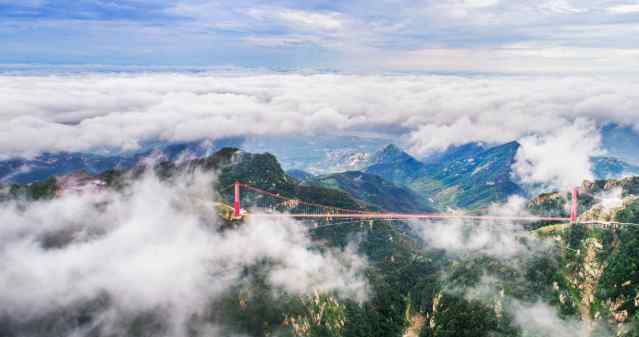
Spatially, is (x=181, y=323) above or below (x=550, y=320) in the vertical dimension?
below

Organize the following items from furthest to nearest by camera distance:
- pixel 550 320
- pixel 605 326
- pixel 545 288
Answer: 1. pixel 545 288
2. pixel 550 320
3. pixel 605 326

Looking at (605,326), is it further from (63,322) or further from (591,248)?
(63,322)

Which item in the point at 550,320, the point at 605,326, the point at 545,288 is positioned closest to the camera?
the point at 605,326

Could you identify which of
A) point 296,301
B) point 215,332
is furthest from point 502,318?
point 215,332

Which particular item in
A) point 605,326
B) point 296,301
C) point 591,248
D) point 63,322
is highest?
point 591,248

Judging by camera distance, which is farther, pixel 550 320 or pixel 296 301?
pixel 296 301

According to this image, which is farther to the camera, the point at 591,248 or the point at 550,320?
the point at 591,248

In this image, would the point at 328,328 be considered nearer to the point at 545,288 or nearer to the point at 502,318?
the point at 502,318

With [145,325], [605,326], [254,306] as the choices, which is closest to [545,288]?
[605,326]

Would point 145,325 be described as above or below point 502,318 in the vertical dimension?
below
